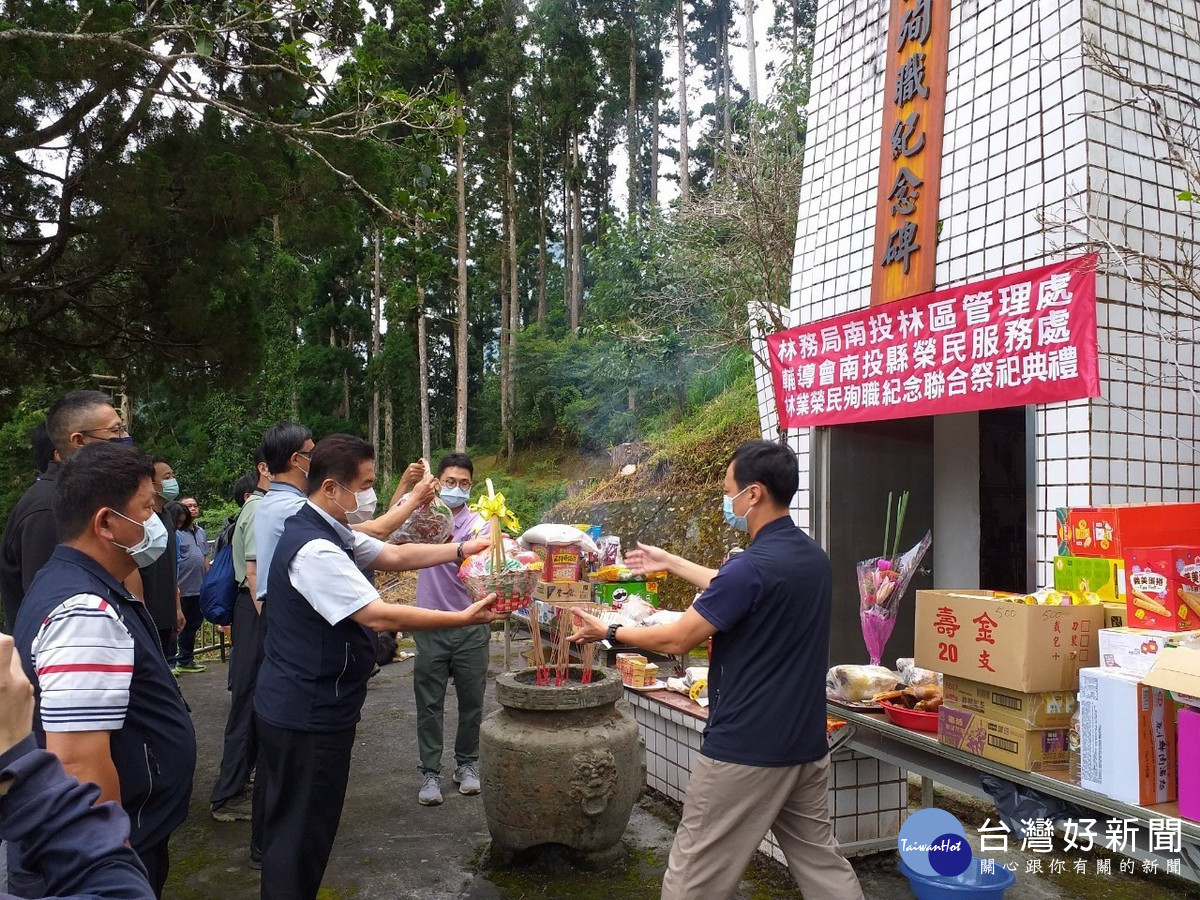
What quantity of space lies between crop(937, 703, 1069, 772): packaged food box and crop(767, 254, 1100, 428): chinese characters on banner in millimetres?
1542

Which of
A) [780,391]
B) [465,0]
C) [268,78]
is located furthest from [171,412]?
[780,391]

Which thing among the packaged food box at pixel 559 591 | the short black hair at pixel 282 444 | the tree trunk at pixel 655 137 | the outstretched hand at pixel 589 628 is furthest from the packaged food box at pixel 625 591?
the tree trunk at pixel 655 137

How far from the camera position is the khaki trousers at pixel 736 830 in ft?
9.12

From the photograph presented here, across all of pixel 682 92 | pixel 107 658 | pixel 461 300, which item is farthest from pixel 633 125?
pixel 107 658

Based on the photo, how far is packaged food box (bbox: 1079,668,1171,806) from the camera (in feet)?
8.49

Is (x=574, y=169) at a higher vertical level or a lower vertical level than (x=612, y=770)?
higher

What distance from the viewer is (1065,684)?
2922 millimetres

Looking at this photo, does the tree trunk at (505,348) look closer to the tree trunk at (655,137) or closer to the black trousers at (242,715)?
the tree trunk at (655,137)

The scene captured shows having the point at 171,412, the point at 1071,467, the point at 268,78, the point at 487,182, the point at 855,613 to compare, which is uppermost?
the point at 487,182

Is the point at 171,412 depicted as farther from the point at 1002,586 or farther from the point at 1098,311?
the point at 1098,311

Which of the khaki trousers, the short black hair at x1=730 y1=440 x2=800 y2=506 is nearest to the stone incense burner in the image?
the khaki trousers

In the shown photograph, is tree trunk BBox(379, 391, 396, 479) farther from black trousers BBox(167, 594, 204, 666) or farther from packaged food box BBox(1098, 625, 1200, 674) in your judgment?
packaged food box BBox(1098, 625, 1200, 674)

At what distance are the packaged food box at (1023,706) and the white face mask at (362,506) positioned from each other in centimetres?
246

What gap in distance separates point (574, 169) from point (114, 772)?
2427cm
